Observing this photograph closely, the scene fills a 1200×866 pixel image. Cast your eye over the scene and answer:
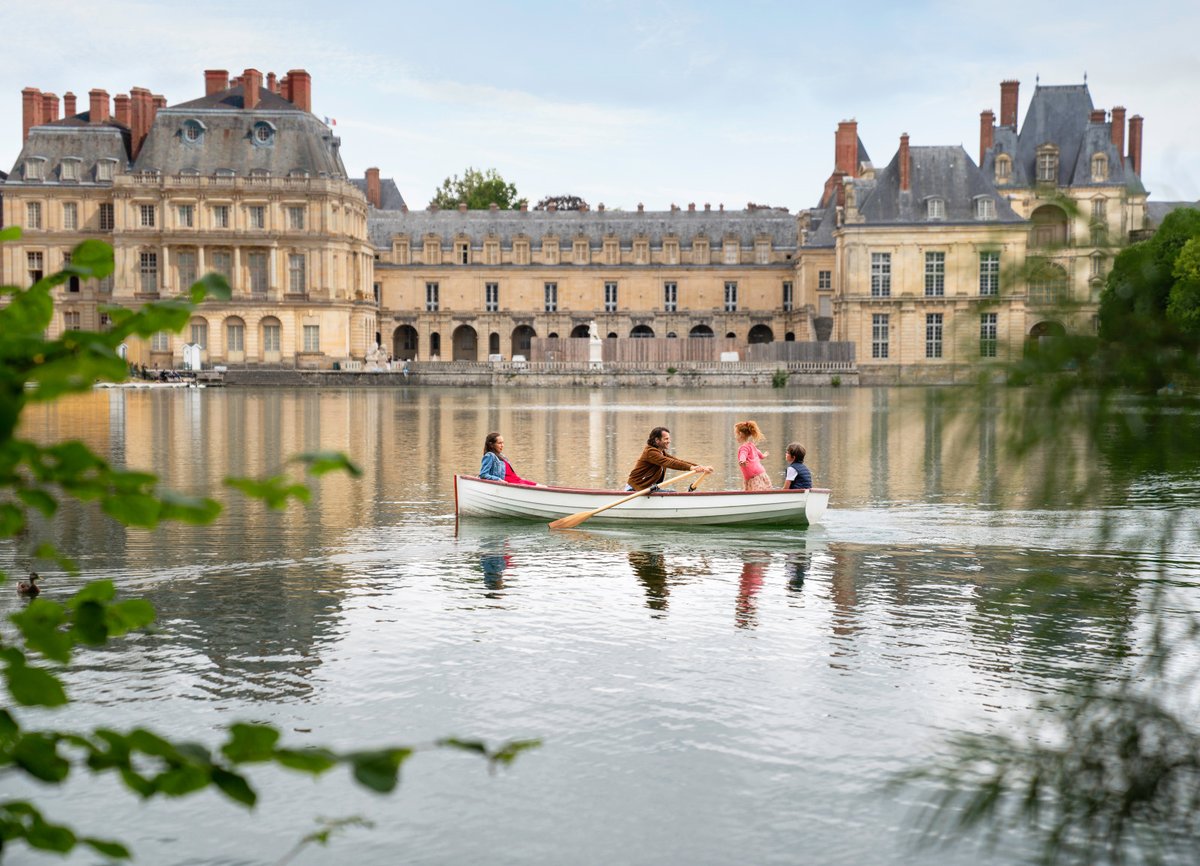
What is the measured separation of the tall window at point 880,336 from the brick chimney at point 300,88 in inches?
1539

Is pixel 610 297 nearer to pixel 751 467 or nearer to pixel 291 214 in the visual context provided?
pixel 291 214

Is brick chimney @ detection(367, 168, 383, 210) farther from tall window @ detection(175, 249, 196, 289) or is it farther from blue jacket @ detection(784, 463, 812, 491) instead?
blue jacket @ detection(784, 463, 812, 491)

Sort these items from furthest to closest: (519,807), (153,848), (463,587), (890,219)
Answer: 1. (890,219)
2. (463,587)
3. (519,807)
4. (153,848)

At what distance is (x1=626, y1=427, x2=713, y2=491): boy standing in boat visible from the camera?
16859 mm

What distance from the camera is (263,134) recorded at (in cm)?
8250

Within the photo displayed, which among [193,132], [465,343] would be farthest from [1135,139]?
[193,132]

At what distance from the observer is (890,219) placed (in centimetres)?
8200

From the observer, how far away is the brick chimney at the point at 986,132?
87750 millimetres

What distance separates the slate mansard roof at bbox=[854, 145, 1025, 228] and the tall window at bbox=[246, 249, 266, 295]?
38.1 metres

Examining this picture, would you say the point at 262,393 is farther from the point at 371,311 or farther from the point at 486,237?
the point at 486,237

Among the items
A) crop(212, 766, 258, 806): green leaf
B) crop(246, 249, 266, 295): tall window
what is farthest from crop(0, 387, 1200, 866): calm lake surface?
crop(246, 249, 266, 295): tall window

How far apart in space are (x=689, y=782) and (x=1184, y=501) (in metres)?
3.50

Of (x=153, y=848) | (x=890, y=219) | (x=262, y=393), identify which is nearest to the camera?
(x=153, y=848)

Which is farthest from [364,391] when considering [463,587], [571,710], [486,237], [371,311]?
[571,710]
